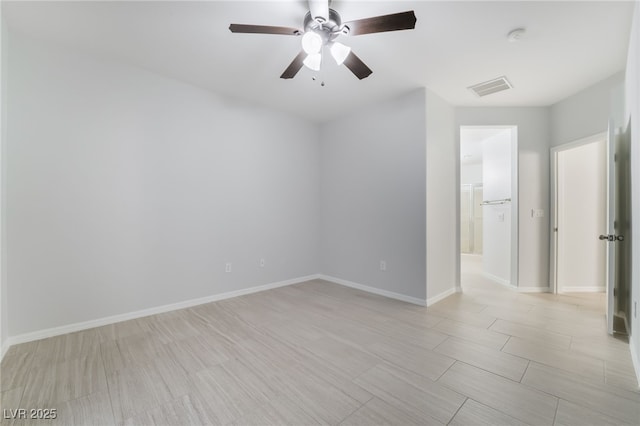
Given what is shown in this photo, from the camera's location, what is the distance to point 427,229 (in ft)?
11.1

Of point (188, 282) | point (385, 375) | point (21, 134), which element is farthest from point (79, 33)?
point (385, 375)

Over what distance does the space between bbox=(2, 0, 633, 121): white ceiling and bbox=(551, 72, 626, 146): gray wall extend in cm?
14

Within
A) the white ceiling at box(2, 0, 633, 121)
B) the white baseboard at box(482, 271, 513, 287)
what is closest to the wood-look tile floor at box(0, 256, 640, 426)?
the white baseboard at box(482, 271, 513, 287)

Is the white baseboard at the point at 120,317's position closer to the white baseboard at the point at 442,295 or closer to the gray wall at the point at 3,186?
the gray wall at the point at 3,186

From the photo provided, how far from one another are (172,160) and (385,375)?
3117mm

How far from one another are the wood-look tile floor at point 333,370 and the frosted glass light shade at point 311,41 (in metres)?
2.36

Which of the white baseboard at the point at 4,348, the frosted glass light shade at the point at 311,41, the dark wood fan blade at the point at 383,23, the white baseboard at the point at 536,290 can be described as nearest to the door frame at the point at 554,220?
the white baseboard at the point at 536,290

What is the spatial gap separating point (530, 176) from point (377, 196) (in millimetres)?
2296

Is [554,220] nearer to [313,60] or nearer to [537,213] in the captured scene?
[537,213]

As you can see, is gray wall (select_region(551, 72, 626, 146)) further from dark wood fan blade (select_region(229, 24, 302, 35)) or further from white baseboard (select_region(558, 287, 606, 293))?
dark wood fan blade (select_region(229, 24, 302, 35))

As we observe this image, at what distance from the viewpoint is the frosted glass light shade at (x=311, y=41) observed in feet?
6.27

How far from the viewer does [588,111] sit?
3334 mm

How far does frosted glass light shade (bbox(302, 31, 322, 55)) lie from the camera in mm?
1910

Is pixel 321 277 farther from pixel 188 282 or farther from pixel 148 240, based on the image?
pixel 148 240
